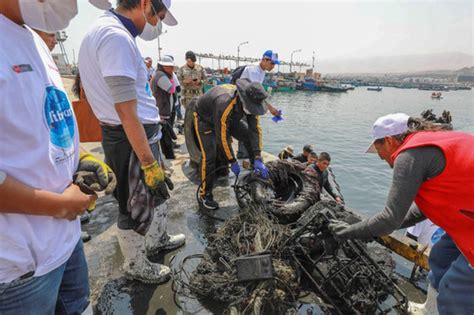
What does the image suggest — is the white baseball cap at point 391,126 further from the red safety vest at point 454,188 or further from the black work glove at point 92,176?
the black work glove at point 92,176

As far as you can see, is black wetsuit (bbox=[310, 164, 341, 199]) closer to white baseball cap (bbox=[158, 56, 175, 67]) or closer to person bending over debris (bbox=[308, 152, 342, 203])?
person bending over debris (bbox=[308, 152, 342, 203])

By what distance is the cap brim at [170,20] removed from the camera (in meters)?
2.26

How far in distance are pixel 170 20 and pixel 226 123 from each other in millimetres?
1583

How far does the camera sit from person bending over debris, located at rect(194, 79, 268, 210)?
3639 millimetres

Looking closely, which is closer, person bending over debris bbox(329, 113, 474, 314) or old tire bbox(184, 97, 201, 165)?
person bending over debris bbox(329, 113, 474, 314)

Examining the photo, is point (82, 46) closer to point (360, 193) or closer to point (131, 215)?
point (131, 215)

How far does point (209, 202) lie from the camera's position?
4105 mm

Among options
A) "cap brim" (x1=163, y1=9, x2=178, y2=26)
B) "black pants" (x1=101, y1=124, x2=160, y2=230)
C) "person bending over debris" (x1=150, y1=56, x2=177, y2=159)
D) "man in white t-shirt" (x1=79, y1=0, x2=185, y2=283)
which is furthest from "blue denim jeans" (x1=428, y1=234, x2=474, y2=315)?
"person bending over debris" (x1=150, y1=56, x2=177, y2=159)

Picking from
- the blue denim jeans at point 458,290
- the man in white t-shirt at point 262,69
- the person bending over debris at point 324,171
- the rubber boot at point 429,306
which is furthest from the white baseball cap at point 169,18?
the man in white t-shirt at point 262,69

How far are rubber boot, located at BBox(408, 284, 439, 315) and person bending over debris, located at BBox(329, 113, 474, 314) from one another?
32 cm

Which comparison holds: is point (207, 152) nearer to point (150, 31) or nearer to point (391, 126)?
point (150, 31)

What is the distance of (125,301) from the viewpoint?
2.43 meters

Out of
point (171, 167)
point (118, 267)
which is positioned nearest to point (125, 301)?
point (118, 267)

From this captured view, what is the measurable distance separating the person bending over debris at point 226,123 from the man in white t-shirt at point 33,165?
2.50 meters
